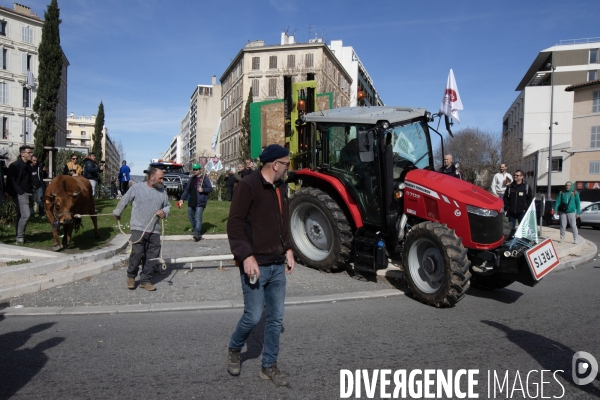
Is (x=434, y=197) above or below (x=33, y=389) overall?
above

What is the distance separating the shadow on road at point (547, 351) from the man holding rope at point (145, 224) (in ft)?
16.2

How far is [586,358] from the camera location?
4.32 meters

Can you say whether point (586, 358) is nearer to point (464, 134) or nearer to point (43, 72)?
point (43, 72)

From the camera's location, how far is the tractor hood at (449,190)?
655 cm

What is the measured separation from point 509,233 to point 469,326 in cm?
214

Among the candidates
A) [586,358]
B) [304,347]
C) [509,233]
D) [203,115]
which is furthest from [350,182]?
[203,115]

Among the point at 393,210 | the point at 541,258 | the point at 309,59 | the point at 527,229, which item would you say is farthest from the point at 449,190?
the point at 309,59

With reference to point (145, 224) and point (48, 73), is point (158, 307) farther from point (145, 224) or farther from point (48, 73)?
point (48, 73)

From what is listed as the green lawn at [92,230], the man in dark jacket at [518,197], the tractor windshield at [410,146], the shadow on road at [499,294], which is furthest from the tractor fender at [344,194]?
the man in dark jacket at [518,197]

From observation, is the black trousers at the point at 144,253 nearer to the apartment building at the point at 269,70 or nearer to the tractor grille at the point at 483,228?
the tractor grille at the point at 483,228

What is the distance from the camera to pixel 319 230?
8680mm

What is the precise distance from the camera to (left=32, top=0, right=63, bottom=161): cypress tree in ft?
119

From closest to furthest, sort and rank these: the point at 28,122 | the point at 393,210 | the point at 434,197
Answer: the point at 434,197 < the point at 393,210 < the point at 28,122

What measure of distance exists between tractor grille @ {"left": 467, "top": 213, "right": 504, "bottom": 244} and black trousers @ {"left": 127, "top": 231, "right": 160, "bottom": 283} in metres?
4.73
